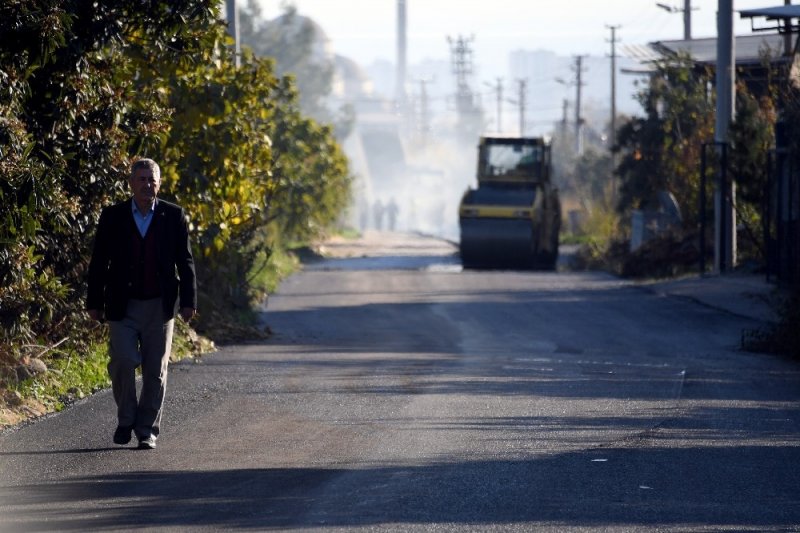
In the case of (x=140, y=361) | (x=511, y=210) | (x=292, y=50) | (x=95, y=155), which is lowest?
(x=511, y=210)

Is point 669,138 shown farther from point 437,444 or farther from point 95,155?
point 437,444

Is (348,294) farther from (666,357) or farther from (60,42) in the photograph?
(60,42)

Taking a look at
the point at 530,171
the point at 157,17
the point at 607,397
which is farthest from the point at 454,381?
the point at 530,171

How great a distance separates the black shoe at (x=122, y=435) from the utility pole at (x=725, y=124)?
2048 cm

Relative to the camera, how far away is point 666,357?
17.1 meters

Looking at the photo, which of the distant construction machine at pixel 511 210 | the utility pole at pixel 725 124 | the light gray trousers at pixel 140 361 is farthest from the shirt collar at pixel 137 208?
the distant construction machine at pixel 511 210

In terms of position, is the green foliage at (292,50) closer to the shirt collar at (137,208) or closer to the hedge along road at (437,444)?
the hedge along road at (437,444)

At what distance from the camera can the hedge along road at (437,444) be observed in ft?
25.5

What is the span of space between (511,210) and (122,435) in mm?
26053

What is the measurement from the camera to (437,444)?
9.95m

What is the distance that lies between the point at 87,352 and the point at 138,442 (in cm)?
443

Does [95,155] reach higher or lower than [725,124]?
lower

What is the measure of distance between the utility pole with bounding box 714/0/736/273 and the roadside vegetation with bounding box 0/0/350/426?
12178mm

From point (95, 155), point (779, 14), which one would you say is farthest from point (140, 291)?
point (779, 14)
